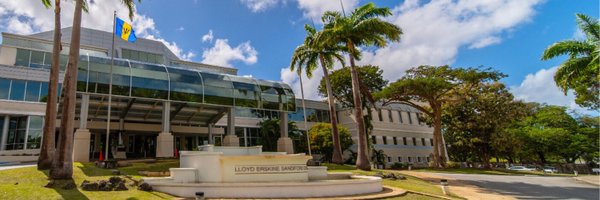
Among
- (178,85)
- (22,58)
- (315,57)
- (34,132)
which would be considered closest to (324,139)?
(315,57)

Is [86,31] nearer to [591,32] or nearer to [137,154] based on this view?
[137,154]

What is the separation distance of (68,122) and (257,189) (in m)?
8.07

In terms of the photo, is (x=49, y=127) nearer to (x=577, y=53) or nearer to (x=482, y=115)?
(x=577, y=53)

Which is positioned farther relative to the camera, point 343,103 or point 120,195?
point 343,103

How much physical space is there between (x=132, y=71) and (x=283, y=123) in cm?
1185

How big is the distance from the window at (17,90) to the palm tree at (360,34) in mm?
24914

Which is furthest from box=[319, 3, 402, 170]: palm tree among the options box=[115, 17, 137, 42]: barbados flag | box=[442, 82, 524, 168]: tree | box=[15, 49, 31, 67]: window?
box=[15, 49, 31, 67]: window

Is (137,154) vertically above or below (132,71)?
below

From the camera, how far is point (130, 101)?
24.7 m

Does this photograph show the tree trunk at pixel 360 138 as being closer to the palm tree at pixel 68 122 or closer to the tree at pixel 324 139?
the tree at pixel 324 139

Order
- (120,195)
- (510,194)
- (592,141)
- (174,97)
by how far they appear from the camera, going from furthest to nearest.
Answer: (592,141), (174,97), (510,194), (120,195)

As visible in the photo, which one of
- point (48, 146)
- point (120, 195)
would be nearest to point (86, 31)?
point (48, 146)

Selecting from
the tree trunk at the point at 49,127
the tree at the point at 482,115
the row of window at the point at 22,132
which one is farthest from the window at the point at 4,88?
the tree at the point at 482,115

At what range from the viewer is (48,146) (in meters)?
14.9
